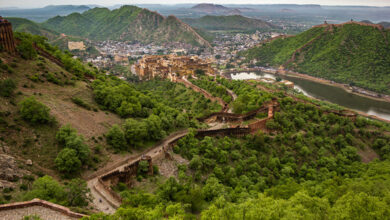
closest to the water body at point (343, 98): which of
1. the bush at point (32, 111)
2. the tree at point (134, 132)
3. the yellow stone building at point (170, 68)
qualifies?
the yellow stone building at point (170, 68)

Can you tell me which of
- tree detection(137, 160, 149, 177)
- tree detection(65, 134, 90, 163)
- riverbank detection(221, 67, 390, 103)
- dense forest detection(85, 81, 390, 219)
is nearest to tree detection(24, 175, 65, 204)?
dense forest detection(85, 81, 390, 219)

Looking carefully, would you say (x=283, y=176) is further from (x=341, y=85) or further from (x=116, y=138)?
(x=341, y=85)

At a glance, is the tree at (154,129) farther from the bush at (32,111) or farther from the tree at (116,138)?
the bush at (32,111)

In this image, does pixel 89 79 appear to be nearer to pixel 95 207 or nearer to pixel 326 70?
pixel 95 207

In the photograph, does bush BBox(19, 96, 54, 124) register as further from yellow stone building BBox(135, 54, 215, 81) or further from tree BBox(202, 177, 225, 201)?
yellow stone building BBox(135, 54, 215, 81)

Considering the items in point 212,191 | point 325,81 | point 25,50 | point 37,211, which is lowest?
point 325,81

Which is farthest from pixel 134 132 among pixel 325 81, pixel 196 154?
pixel 325 81

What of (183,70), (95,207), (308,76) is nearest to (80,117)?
(95,207)
